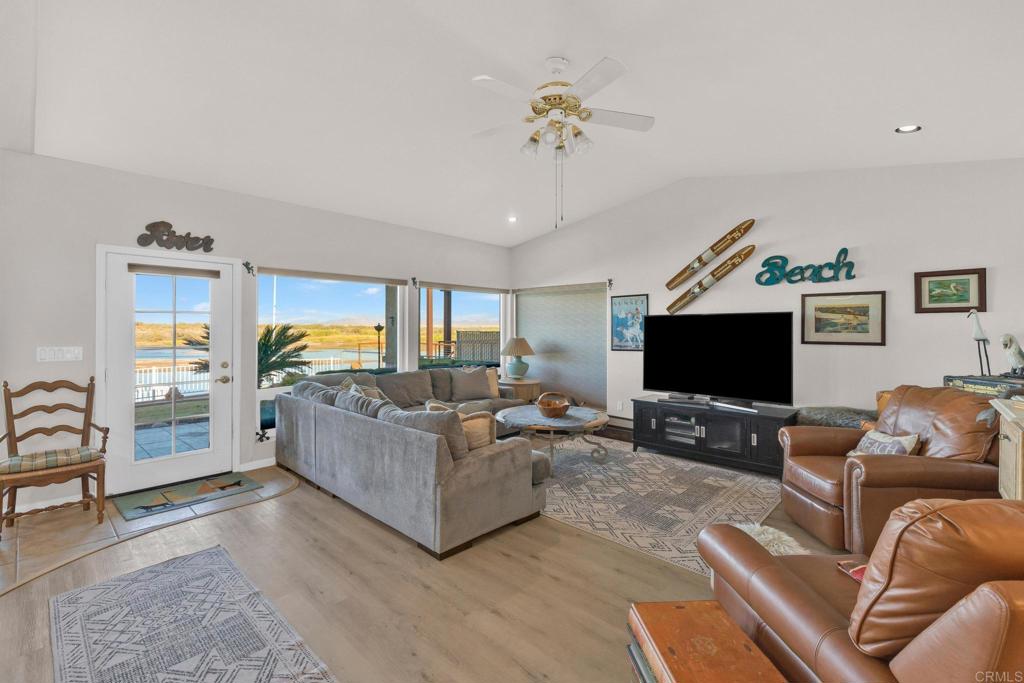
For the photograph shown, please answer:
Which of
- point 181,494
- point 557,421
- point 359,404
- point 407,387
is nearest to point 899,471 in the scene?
point 557,421

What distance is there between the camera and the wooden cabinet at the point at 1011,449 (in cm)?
225

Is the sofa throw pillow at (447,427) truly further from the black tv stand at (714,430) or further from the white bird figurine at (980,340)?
the white bird figurine at (980,340)

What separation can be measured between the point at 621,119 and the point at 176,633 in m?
3.48

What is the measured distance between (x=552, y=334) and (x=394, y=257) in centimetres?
254

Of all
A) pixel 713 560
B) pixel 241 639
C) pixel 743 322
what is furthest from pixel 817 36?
pixel 241 639

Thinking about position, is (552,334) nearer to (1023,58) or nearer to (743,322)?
(743,322)

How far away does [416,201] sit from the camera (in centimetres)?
519

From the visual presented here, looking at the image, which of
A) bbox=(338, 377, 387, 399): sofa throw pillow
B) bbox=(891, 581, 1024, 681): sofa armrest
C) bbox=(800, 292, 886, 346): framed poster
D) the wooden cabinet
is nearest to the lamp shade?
bbox=(338, 377, 387, 399): sofa throw pillow

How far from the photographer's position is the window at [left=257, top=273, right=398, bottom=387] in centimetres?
500

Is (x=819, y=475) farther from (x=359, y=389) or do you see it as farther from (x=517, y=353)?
(x=517, y=353)

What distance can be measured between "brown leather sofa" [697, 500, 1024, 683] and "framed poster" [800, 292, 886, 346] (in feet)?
12.5

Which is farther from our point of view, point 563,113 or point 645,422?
point 645,422

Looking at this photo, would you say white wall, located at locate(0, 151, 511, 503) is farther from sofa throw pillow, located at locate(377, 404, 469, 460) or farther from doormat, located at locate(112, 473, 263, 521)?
sofa throw pillow, located at locate(377, 404, 469, 460)

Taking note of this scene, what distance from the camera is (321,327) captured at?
5.52 meters
